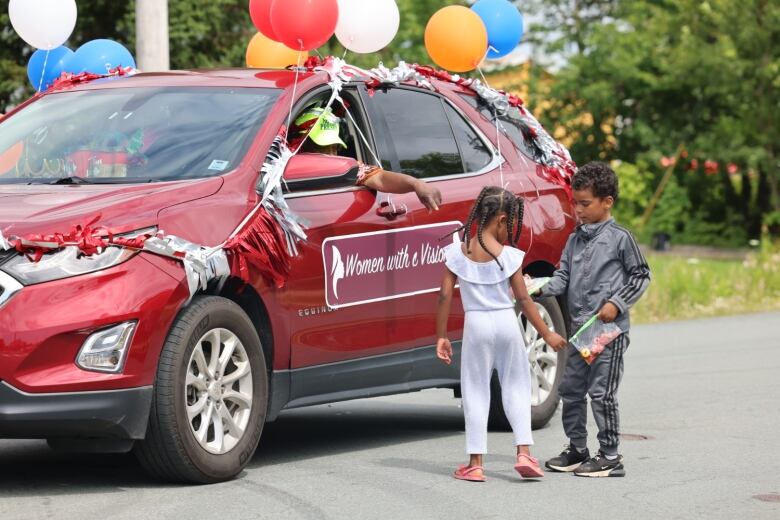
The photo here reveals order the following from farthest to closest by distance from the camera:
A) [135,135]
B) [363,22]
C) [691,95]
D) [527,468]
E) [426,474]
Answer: [691,95] < [363,22] < [135,135] < [426,474] < [527,468]

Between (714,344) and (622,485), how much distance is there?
6861mm

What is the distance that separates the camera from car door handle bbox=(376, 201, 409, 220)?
7.74 m

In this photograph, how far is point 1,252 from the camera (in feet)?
20.0

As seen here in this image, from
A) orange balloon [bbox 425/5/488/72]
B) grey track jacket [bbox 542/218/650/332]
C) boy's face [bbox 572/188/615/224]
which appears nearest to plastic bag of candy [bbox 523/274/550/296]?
grey track jacket [bbox 542/218/650/332]

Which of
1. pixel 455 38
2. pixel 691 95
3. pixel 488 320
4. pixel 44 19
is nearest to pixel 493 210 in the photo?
pixel 488 320

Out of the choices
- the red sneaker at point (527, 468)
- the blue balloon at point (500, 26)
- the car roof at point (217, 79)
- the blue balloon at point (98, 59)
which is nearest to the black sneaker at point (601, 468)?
the red sneaker at point (527, 468)

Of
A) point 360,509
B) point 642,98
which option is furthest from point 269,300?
point 642,98

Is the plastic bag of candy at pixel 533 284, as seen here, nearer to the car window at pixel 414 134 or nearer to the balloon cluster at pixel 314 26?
the car window at pixel 414 134

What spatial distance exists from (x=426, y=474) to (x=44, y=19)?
432 centimetres

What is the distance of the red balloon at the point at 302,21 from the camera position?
8094 millimetres

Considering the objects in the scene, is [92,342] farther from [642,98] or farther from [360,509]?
[642,98]

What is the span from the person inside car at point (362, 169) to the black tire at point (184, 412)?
1.17 metres

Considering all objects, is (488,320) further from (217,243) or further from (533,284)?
(217,243)

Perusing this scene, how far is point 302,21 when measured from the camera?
8102mm
